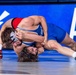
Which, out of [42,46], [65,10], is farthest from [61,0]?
[42,46]

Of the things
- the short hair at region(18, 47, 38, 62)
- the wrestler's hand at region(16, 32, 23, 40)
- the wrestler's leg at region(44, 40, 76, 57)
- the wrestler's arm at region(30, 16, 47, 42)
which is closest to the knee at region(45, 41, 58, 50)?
the wrestler's leg at region(44, 40, 76, 57)

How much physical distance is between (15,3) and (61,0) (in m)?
1.13

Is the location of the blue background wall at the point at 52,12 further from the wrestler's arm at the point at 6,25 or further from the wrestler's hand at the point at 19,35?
the wrestler's hand at the point at 19,35

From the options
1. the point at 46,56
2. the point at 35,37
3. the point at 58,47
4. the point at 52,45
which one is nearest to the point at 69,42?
the point at 58,47

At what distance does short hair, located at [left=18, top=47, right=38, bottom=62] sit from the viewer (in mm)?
7241

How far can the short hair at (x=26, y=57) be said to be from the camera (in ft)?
23.8

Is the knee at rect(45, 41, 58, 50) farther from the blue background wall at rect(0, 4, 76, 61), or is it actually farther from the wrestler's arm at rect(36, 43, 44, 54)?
the blue background wall at rect(0, 4, 76, 61)

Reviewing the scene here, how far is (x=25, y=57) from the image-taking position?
24.0 ft

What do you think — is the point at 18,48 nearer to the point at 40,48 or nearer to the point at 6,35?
the point at 6,35

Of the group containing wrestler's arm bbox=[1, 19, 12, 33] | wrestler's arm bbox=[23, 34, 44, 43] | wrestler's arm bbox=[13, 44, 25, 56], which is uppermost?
wrestler's arm bbox=[1, 19, 12, 33]

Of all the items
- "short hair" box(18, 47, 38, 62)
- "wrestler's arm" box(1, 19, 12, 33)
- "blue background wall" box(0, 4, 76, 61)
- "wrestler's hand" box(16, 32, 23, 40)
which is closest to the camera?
"short hair" box(18, 47, 38, 62)

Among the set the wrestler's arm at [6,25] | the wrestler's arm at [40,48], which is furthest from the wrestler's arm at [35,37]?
the wrestler's arm at [6,25]

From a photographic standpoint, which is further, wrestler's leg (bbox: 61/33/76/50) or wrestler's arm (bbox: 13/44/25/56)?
wrestler's leg (bbox: 61/33/76/50)

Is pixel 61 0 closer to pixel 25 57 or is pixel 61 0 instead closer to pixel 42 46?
pixel 42 46
